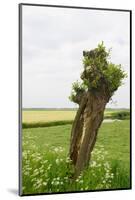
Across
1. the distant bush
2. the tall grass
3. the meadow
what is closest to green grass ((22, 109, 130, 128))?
the meadow

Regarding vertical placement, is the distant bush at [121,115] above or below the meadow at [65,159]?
above

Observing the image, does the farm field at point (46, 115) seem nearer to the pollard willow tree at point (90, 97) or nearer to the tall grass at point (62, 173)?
the pollard willow tree at point (90, 97)

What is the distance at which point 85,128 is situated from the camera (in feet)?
16.4

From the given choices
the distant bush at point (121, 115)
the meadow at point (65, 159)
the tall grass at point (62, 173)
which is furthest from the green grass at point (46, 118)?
the distant bush at point (121, 115)

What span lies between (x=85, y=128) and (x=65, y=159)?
0.97 ft

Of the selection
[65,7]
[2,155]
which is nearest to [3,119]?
[2,155]

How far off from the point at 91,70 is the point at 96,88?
0.48ft

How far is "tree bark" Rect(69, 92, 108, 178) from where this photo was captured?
4.95 meters

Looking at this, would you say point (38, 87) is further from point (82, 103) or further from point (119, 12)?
point (119, 12)

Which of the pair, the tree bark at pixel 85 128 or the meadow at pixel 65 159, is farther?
the tree bark at pixel 85 128

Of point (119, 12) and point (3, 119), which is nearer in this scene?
point (3, 119)

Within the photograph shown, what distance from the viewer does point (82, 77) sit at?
4.93 metres

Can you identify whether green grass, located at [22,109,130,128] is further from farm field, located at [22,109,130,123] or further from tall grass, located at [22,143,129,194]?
tall grass, located at [22,143,129,194]

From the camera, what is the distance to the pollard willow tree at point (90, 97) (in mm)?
4945
